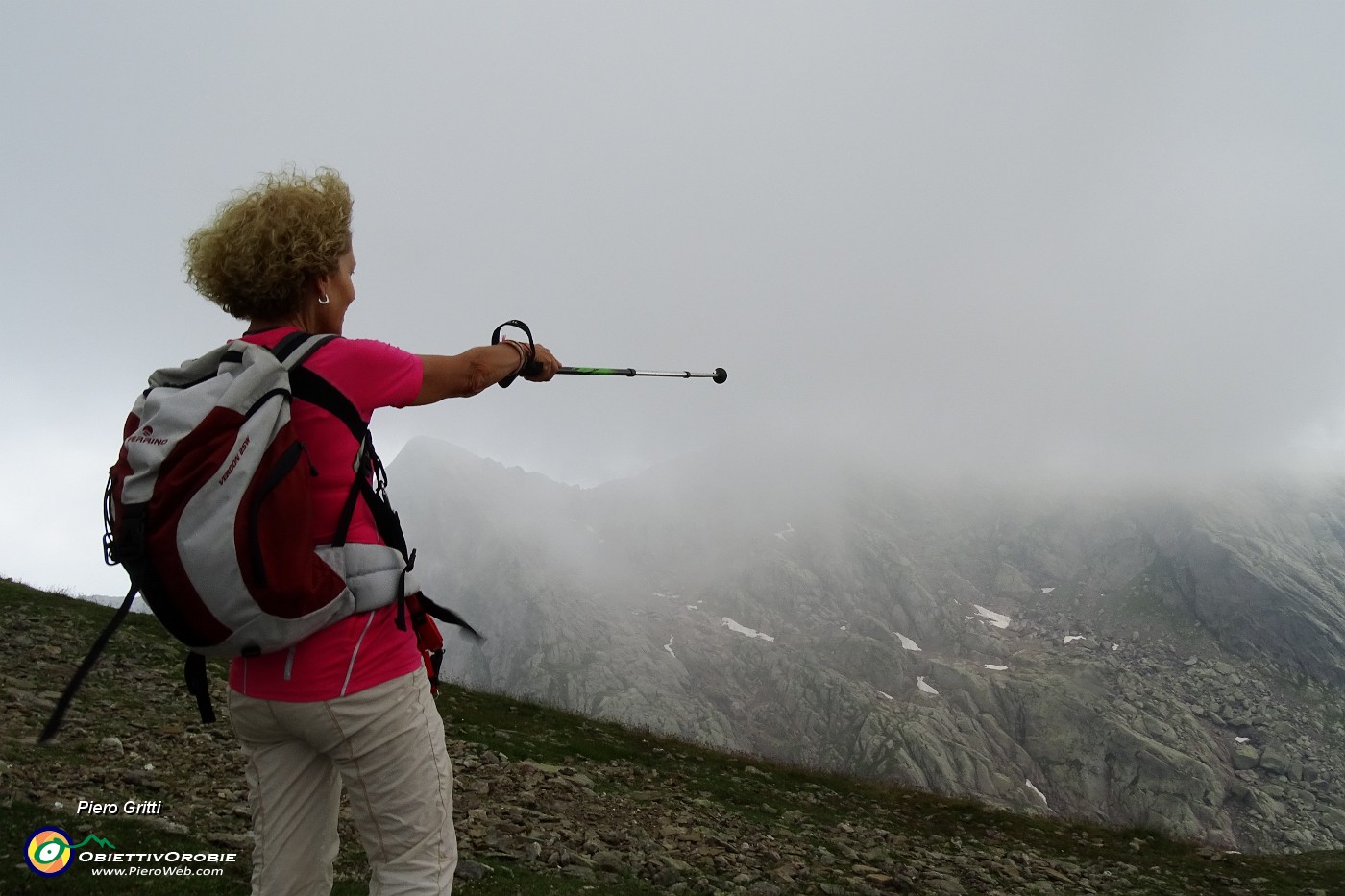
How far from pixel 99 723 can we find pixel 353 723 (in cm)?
1250

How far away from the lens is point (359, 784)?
3.66 metres

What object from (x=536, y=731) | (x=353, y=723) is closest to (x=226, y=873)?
(x=353, y=723)

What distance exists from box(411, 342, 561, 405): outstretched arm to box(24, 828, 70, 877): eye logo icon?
731 cm

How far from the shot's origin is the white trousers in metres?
3.60

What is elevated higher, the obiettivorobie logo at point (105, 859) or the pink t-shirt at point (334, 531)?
the pink t-shirt at point (334, 531)

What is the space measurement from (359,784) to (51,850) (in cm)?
669

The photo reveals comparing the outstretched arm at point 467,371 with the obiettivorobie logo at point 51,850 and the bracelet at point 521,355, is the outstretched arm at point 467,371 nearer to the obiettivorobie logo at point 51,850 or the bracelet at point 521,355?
the bracelet at point 521,355

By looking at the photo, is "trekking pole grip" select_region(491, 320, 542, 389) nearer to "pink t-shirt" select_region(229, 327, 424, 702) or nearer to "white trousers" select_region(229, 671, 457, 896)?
"pink t-shirt" select_region(229, 327, 424, 702)

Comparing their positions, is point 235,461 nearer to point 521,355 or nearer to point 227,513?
point 227,513

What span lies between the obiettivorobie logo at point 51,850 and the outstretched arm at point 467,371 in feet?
24.0

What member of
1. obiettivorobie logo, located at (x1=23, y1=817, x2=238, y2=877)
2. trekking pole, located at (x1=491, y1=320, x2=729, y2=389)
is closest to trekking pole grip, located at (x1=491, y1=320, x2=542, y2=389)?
trekking pole, located at (x1=491, y1=320, x2=729, y2=389)

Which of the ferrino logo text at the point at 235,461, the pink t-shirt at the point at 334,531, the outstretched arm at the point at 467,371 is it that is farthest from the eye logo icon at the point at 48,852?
the outstretched arm at the point at 467,371

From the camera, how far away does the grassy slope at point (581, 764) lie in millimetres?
9602

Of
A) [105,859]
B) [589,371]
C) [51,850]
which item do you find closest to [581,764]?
[105,859]
